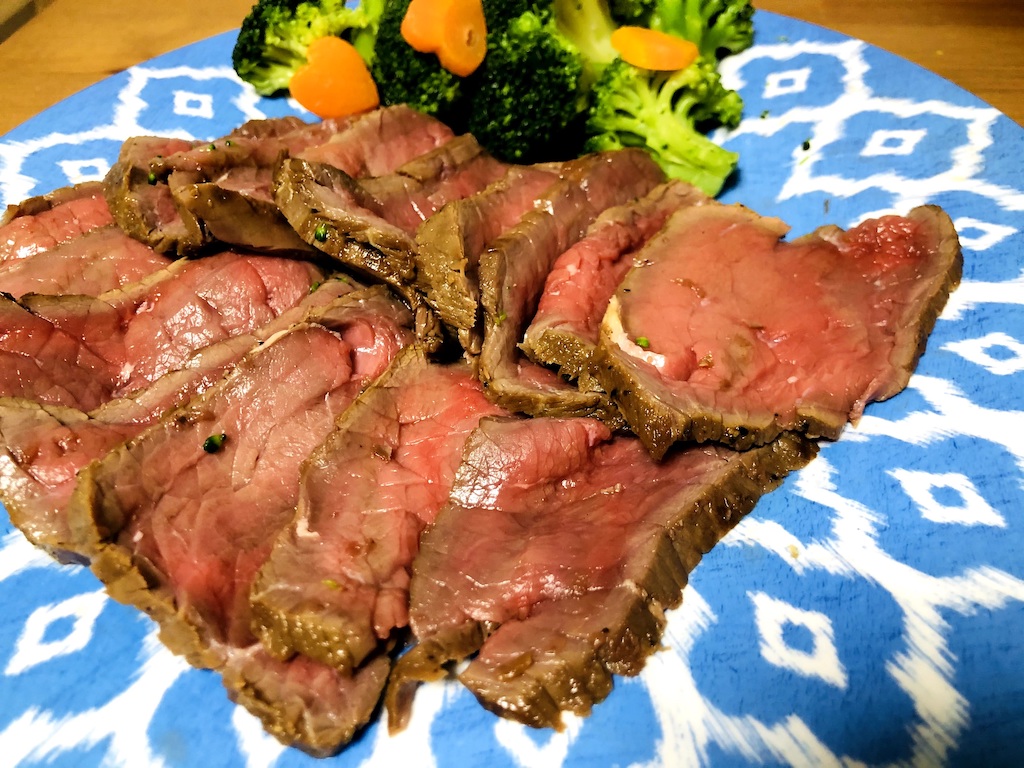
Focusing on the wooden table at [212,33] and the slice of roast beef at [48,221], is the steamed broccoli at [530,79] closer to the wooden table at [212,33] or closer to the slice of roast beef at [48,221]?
the slice of roast beef at [48,221]

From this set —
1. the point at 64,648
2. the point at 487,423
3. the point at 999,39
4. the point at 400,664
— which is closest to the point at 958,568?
the point at 487,423

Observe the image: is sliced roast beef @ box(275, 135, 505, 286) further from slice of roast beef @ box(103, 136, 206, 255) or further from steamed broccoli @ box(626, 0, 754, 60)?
steamed broccoli @ box(626, 0, 754, 60)

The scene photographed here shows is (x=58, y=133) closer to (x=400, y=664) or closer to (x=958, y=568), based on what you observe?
(x=400, y=664)

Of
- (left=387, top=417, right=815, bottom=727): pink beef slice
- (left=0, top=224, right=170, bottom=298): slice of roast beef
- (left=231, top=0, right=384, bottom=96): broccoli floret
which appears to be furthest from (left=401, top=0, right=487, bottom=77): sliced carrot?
(left=387, top=417, right=815, bottom=727): pink beef slice

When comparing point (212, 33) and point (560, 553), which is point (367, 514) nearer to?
point (560, 553)

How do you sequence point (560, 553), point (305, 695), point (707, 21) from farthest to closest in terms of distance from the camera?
point (707, 21) < point (560, 553) < point (305, 695)

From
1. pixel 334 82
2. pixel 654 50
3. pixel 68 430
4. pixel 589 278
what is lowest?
pixel 68 430

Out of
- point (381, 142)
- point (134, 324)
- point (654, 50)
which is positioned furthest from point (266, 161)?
point (654, 50)
